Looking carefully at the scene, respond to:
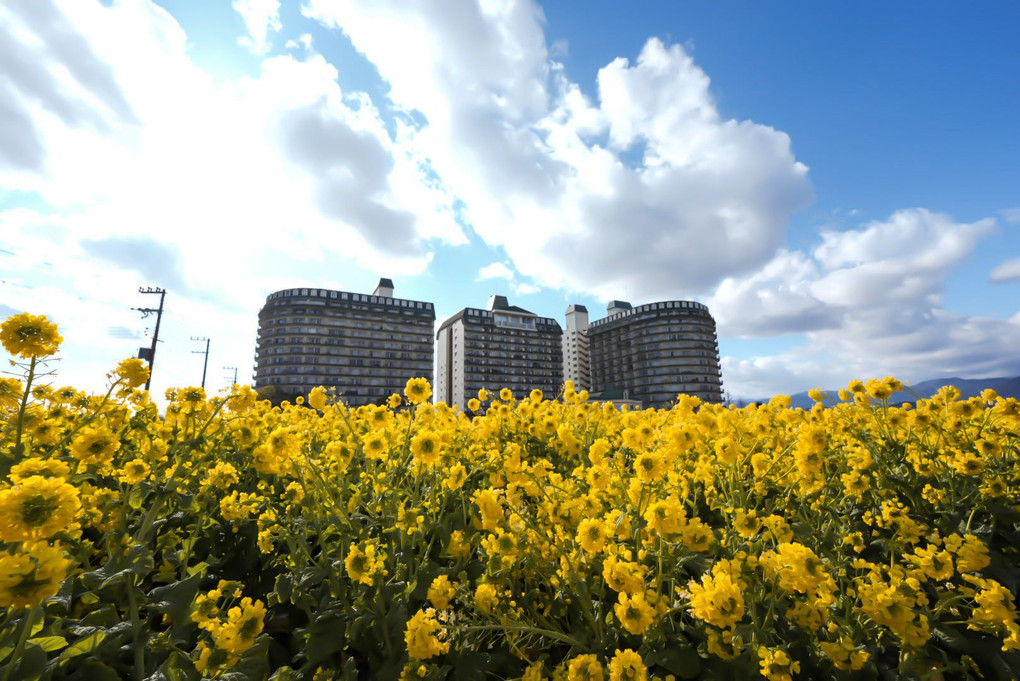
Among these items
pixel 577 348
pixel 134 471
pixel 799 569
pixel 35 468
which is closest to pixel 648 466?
pixel 799 569

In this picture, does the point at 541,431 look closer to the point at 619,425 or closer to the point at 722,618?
the point at 619,425

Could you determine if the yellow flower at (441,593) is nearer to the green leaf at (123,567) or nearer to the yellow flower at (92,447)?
the green leaf at (123,567)

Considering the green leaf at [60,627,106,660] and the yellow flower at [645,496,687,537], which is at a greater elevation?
the yellow flower at [645,496,687,537]

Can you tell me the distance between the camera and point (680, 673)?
64.1 inches

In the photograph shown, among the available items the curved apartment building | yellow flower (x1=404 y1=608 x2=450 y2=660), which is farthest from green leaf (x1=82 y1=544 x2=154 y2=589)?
the curved apartment building

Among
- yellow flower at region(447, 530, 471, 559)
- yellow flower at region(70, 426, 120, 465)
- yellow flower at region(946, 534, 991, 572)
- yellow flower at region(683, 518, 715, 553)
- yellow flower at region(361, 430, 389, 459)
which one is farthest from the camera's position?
yellow flower at region(361, 430, 389, 459)

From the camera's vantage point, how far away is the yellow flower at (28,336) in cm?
196

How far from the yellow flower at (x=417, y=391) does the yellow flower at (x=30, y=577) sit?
194 centimetres

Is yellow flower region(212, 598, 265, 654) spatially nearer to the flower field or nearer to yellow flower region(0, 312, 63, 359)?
the flower field

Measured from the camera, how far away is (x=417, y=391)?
10.3 feet

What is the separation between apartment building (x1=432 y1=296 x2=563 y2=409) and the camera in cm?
9669

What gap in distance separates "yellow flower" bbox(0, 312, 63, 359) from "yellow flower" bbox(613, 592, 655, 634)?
9.26ft

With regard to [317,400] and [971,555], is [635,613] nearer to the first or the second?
[971,555]

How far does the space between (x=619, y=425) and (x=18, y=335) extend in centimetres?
473
